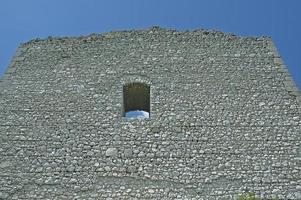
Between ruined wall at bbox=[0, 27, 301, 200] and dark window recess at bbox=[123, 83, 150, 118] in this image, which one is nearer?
ruined wall at bbox=[0, 27, 301, 200]

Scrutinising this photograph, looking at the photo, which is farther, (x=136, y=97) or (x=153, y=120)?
(x=136, y=97)

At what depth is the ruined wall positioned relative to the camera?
8164mm

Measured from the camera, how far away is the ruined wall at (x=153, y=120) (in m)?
8.16

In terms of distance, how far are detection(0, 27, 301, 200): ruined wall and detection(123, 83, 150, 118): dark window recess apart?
0.62ft

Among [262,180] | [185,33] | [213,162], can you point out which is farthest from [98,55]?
[262,180]

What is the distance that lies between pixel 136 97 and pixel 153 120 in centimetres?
119

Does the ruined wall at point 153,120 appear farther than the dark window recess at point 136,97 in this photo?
No

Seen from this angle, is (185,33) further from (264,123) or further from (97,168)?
(97,168)

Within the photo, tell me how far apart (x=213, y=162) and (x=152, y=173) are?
1137 mm

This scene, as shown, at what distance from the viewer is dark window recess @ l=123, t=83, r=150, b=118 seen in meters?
10.0

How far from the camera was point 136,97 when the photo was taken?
10.2m

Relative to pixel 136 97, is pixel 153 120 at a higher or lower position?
lower

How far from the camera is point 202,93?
969 centimetres

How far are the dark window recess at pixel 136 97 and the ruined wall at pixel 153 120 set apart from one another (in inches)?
7.5
